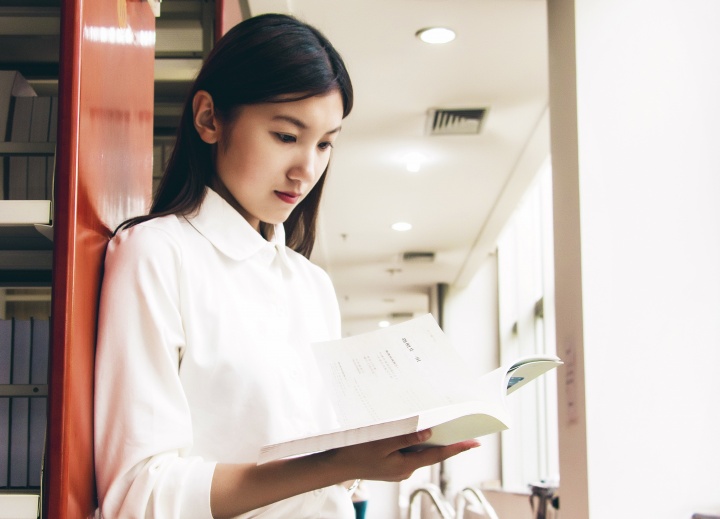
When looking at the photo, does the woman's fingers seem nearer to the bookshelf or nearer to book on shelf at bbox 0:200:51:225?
the bookshelf

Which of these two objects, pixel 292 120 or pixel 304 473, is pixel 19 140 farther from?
pixel 304 473

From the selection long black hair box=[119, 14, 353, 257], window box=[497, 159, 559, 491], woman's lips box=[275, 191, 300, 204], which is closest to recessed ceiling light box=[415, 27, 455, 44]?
window box=[497, 159, 559, 491]

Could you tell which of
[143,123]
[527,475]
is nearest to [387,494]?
[527,475]

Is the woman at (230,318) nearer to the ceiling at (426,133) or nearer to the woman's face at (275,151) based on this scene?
the woman's face at (275,151)

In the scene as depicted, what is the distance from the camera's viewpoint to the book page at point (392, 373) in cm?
95

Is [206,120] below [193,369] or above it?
above

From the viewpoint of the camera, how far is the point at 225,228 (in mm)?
1100

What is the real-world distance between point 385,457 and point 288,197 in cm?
40

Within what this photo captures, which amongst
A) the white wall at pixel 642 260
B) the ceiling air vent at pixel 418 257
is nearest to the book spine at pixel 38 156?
the white wall at pixel 642 260

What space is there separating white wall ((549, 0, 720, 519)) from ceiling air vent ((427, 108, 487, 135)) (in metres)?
1.57

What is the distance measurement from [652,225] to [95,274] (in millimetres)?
2197

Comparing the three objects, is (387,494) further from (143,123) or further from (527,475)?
(143,123)

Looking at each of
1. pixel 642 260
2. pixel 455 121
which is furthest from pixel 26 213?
pixel 455 121

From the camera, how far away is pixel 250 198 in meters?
1.12
